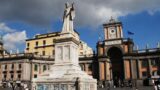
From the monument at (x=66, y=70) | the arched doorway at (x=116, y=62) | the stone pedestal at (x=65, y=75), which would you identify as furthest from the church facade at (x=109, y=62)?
the stone pedestal at (x=65, y=75)

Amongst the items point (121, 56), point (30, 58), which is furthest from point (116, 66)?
point (30, 58)

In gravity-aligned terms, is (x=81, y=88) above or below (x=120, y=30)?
below

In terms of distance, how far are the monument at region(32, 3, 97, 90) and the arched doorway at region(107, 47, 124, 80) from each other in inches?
1590

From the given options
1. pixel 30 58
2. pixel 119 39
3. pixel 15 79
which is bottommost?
pixel 15 79

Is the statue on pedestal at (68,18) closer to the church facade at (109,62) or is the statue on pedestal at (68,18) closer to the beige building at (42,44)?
the church facade at (109,62)

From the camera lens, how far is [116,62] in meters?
64.0

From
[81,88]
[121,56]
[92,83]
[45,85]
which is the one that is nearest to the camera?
[81,88]

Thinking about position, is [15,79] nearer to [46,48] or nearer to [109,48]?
[46,48]

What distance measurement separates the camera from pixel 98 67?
65062 millimetres

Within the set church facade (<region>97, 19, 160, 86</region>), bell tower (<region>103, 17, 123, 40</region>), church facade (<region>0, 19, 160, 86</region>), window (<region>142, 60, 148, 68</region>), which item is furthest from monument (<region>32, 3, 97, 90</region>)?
bell tower (<region>103, 17, 123, 40</region>)

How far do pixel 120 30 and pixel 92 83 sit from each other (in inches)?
1686

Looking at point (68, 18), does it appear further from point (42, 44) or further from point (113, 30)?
point (42, 44)

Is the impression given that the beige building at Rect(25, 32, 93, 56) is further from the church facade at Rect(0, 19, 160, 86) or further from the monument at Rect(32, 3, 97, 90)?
the monument at Rect(32, 3, 97, 90)

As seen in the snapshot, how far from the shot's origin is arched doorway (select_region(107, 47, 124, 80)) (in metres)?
63.2
